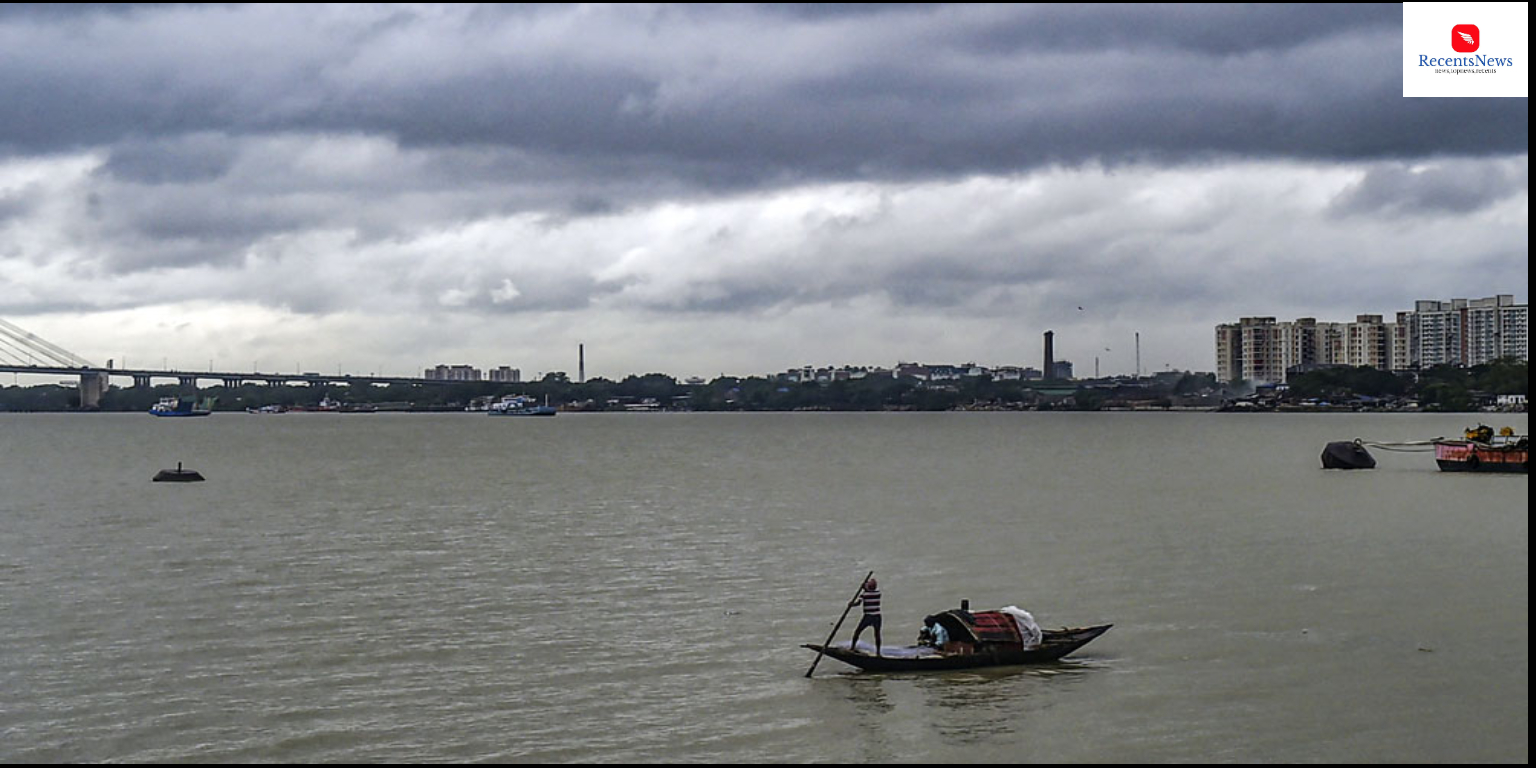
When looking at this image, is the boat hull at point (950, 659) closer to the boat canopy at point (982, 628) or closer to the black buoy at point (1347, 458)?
the boat canopy at point (982, 628)

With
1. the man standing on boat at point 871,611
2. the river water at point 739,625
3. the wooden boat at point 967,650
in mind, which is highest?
the man standing on boat at point 871,611

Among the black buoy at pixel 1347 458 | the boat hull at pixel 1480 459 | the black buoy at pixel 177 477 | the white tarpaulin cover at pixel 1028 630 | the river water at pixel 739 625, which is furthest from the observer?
the black buoy at pixel 1347 458

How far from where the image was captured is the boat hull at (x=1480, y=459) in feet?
227

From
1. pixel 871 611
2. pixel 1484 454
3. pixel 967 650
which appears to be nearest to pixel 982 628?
pixel 967 650

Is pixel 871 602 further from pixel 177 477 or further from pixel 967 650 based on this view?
pixel 177 477

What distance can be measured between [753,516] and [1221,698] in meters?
30.9

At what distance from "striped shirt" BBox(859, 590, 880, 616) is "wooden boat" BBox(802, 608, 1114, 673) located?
0.61 m

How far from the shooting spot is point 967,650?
22.8 m

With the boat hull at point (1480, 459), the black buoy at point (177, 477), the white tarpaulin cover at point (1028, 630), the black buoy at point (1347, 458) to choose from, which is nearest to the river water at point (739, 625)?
the white tarpaulin cover at point (1028, 630)

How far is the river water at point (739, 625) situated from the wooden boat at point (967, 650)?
30 cm

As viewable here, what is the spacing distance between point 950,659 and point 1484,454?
57.2m

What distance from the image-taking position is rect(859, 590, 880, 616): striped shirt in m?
22.7

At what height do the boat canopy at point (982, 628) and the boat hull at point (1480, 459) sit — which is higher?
the boat hull at point (1480, 459)

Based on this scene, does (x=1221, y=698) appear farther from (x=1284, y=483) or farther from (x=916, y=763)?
(x=1284, y=483)
